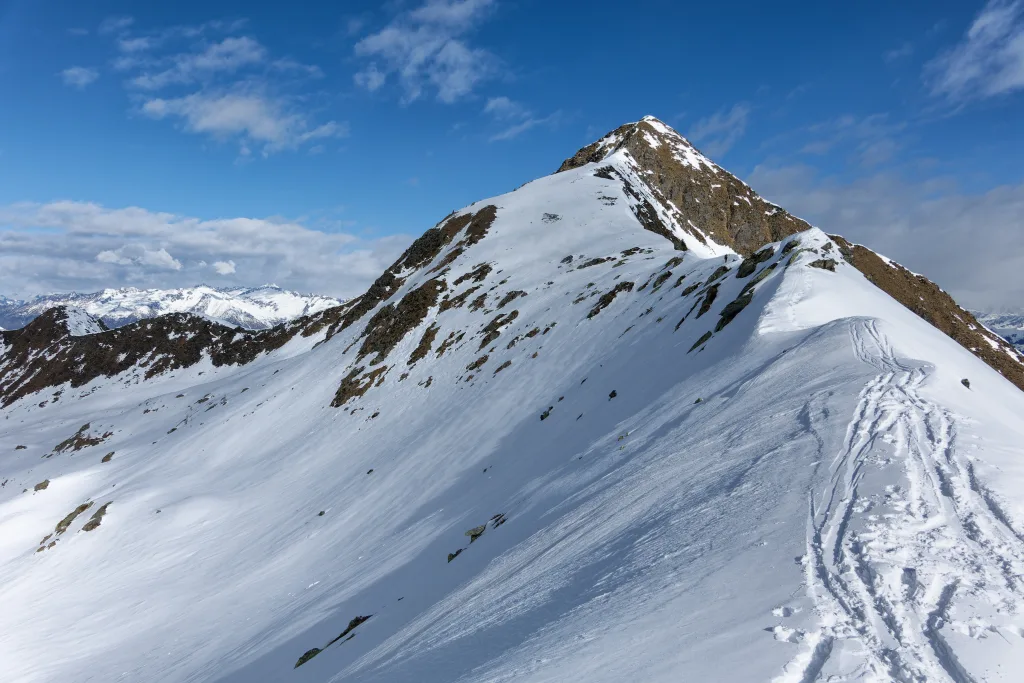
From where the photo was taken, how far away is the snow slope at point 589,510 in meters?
5.99

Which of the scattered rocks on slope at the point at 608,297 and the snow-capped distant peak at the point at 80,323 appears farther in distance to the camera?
the snow-capped distant peak at the point at 80,323

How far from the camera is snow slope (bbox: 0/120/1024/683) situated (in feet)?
19.7

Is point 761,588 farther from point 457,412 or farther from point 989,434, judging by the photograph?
point 457,412

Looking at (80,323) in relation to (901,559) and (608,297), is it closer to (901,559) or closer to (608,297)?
(608,297)

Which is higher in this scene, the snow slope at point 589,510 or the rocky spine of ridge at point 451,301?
the rocky spine of ridge at point 451,301

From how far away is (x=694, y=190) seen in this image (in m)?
92.2

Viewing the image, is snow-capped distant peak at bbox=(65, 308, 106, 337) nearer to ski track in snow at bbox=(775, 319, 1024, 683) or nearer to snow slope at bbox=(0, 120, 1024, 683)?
snow slope at bbox=(0, 120, 1024, 683)

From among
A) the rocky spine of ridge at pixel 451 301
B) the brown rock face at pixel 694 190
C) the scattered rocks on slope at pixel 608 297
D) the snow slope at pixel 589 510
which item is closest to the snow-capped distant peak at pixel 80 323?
the rocky spine of ridge at pixel 451 301

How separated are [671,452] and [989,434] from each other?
222 inches

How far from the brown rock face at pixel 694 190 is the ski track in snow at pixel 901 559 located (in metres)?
66.5

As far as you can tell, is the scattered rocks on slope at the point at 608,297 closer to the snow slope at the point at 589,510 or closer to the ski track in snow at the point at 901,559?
the snow slope at the point at 589,510

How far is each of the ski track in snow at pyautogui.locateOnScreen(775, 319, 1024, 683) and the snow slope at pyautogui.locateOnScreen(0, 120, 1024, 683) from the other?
0.03 metres

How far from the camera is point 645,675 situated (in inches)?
216

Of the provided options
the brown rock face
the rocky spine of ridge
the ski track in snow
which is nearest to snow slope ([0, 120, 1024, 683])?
the ski track in snow
